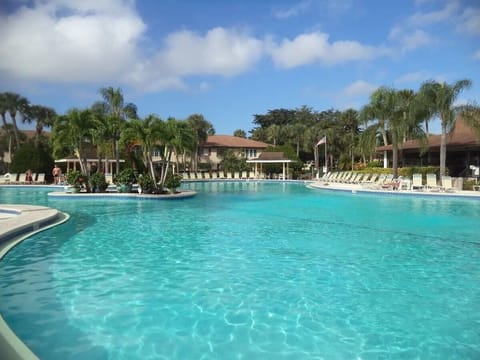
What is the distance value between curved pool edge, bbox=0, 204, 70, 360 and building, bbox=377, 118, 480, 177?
83.9 feet

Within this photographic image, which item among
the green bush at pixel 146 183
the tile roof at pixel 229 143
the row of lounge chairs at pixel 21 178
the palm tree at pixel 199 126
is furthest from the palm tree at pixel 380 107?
the tile roof at pixel 229 143

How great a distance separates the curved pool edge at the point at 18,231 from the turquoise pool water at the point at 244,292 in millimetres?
314

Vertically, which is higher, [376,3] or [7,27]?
[376,3]

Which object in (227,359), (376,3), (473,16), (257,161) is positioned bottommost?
(227,359)

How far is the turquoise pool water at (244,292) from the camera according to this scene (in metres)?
4.53

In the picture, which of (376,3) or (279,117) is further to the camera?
(279,117)

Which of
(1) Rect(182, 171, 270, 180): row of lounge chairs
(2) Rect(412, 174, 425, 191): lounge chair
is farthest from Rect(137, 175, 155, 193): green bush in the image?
(1) Rect(182, 171, 270, 180): row of lounge chairs

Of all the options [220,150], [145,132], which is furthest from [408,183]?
[220,150]

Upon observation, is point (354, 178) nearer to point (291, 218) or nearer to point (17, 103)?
point (291, 218)

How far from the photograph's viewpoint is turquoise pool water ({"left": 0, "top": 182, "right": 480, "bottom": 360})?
453cm

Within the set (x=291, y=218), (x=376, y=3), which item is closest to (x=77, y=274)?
(x=291, y=218)

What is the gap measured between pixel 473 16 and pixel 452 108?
54.9 ft

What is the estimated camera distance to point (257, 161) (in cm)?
4547

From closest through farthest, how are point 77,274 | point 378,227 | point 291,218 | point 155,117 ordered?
point 77,274 < point 378,227 < point 291,218 < point 155,117
